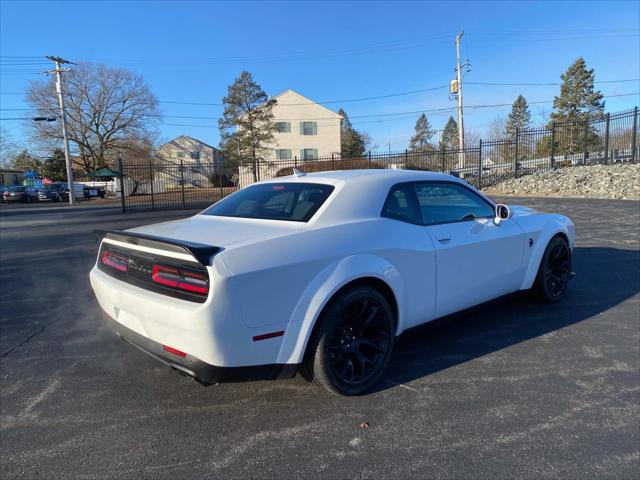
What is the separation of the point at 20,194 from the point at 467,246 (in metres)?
38.8

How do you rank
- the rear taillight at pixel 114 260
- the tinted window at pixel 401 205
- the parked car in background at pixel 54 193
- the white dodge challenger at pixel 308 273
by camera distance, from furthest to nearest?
the parked car in background at pixel 54 193, the tinted window at pixel 401 205, the rear taillight at pixel 114 260, the white dodge challenger at pixel 308 273

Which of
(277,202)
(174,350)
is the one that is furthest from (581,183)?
(174,350)

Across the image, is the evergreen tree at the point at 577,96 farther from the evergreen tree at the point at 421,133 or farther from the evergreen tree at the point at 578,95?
the evergreen tree at the point at 421,133

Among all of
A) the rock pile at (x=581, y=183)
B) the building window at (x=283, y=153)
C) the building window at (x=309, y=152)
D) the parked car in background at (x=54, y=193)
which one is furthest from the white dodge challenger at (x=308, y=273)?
the building window at (x=309, y=152)

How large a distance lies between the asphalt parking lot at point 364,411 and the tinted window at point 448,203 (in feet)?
2.88

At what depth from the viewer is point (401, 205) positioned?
10.8ft

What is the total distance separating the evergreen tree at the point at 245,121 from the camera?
1670 inches

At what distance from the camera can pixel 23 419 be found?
2.68m

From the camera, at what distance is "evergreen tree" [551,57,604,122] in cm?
4806

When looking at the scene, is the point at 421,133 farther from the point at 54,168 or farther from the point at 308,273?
the point at 308,273

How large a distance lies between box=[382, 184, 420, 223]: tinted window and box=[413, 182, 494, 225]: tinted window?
0.10 metres

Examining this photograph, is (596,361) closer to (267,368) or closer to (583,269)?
(267,368)

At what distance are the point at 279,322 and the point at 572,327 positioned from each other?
3.11 metres

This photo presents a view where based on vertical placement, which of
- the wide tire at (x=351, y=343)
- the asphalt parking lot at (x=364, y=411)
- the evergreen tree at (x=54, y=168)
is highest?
the evergreen tree at (x=54, y=168)
